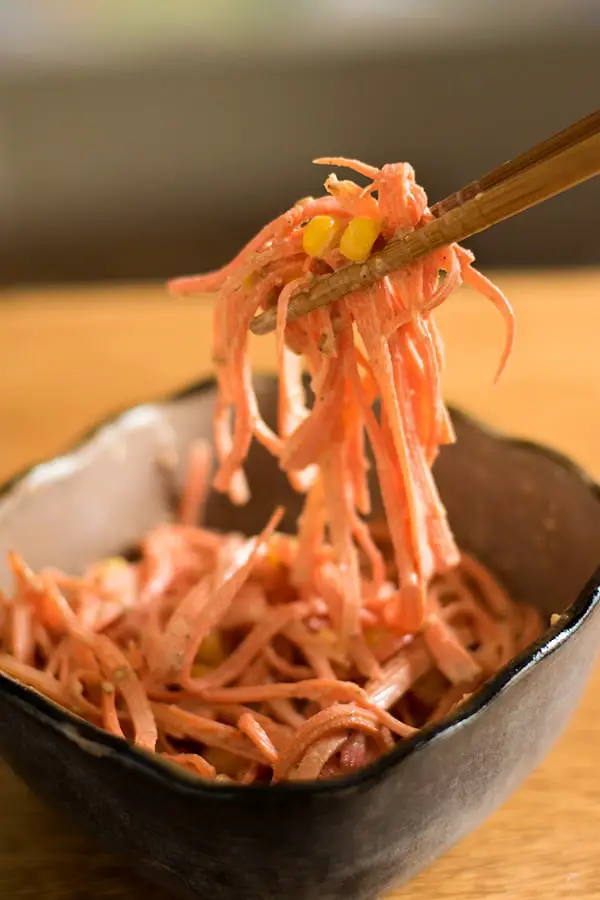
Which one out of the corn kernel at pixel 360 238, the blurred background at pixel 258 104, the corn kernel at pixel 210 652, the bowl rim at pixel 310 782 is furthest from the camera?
the blurred background at pixel 258 104

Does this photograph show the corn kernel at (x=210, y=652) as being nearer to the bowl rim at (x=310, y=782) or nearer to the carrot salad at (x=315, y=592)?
the carrot salad at (x=315, y=592)

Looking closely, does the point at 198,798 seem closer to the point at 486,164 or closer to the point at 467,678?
the point at 467,678

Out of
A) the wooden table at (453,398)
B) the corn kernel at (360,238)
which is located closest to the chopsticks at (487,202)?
the corn kernel at (360,238)

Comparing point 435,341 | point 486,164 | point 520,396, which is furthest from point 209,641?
point 486,164

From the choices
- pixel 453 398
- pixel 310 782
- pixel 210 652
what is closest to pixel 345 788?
pixel 310 782

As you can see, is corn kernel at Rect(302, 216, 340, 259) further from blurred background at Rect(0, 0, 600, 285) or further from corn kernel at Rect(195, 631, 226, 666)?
blurred background at Rect(0, 0, 600, 285)

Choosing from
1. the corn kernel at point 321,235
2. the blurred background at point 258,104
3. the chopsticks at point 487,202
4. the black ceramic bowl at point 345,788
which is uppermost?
the blurred background at point 258,104
